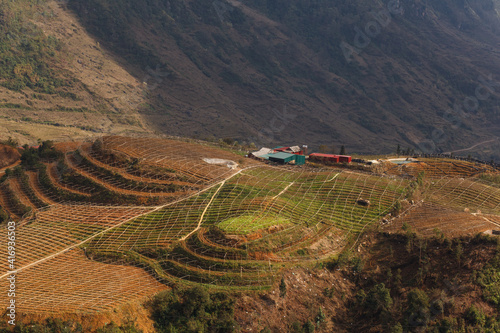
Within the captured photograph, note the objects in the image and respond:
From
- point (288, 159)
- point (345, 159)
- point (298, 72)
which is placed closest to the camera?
point (288, 159)

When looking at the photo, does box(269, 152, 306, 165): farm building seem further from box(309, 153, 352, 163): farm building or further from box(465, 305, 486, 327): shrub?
box(465, 305, 486, 327): shrub

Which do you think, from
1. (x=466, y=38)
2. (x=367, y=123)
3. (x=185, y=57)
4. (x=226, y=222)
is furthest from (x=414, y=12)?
(x=226, y=222)

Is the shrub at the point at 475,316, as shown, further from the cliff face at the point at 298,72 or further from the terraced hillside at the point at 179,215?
the cliff face at the point at 298,72

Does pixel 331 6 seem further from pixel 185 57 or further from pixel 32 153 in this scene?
pixel 32 153

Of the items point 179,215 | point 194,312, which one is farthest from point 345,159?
point 194,312

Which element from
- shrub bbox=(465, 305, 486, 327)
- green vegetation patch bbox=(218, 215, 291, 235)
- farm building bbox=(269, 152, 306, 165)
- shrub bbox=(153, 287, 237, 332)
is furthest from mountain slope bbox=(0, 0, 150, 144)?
shrub bbox=(465, 305, 486, 327)

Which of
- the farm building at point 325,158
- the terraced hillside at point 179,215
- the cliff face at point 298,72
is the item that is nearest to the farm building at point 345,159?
the farm building at point 325,158

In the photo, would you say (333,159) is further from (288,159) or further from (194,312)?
(194,312)
